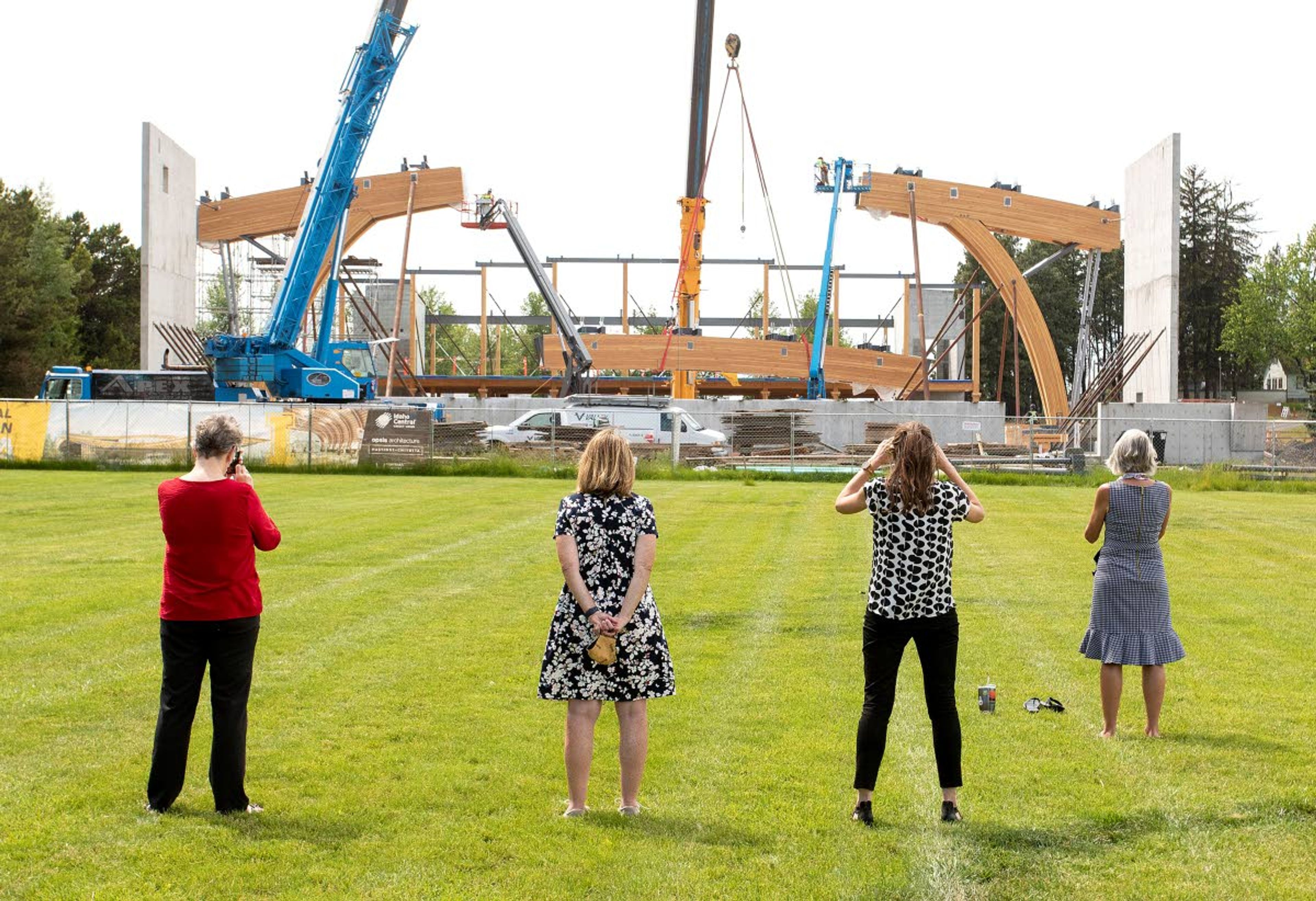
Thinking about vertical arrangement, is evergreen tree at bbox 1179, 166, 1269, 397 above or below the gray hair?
above

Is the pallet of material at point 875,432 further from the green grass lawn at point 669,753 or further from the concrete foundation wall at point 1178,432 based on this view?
the green grass lawn at point 669,753

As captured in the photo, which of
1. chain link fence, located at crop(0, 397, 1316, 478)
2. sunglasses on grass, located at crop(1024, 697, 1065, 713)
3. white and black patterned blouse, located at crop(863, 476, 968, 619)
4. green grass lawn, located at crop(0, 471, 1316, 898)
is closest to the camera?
green grass lawn, located at crop(0, 471, 1316, 898)

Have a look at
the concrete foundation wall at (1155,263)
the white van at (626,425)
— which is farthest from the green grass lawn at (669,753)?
the concrete foundation wall at (1155,263)

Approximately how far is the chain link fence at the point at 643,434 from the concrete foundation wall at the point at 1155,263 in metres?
1.77

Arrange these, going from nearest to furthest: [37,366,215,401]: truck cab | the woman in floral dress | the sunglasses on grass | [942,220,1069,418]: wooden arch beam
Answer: the woman in floral dress < the sunglasses on grass < [37,366,215,401]: truck cab < [942,220,1069,418]: wooden arch beam

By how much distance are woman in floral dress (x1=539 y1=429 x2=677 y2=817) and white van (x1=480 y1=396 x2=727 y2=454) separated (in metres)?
30.6

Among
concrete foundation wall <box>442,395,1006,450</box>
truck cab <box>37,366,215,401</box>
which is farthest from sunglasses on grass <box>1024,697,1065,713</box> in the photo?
truck cab <box>37,366,215,401</box>

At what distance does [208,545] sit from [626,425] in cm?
3183

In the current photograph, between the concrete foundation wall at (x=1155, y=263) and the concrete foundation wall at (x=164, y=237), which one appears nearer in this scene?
the concrete foundation wall at (x=1155, y=263)

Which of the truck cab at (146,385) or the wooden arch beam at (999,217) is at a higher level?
the wooden arch beam at (999,217)

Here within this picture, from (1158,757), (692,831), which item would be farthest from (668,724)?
(1158,757)

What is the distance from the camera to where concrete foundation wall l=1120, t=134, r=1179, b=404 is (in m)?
43.8

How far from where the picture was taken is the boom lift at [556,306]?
45.9 m

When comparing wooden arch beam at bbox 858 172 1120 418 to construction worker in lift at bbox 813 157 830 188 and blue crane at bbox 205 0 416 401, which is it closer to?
construction worker in lift at bbox 813 157 830 188
